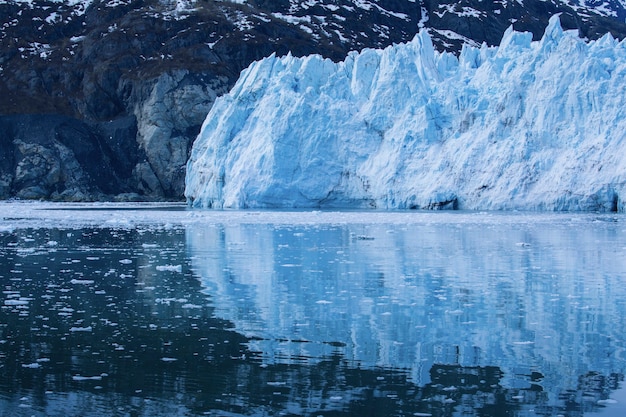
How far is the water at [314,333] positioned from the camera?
201 inches

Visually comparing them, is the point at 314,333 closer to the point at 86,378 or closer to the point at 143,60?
the point at 86,378

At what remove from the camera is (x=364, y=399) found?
16.6ft

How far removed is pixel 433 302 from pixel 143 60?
2479 inches

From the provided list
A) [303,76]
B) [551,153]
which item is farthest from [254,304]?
[303,76]

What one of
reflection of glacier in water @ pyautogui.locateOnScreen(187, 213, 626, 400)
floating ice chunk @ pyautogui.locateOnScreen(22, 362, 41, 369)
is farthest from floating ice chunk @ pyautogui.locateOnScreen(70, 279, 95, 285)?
floating ice chunk @ pyautogui.locateOnScreen(22, 362, 41, 369)

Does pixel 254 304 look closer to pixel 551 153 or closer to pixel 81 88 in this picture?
pixel 551 153

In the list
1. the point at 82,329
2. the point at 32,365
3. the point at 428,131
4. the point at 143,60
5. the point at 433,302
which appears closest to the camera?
the point at 32,365

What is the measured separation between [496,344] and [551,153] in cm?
2582

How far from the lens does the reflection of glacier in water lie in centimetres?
618

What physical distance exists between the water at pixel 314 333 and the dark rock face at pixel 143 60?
156 feet

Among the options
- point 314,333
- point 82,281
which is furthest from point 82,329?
point 82,281

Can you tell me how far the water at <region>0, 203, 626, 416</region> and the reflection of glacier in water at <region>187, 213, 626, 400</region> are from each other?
28 mm

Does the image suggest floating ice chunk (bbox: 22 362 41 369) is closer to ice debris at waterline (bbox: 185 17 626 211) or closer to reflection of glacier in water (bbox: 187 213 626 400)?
reflection of glacier in water (bbox: 187 213 626 400)

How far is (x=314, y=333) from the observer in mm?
7070
